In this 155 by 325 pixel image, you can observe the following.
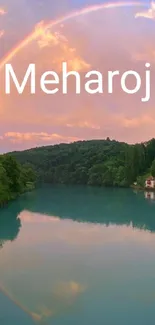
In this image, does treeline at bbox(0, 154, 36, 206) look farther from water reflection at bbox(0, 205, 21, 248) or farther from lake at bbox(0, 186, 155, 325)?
lake at bbox(0, 186, 155, 325)

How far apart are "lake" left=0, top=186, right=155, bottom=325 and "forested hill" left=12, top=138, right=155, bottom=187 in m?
29.2

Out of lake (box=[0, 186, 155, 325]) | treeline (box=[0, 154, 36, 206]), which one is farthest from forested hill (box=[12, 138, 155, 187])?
lake (box=[0, 186, 155, 325])

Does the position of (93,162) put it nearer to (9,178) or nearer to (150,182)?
(150,182)

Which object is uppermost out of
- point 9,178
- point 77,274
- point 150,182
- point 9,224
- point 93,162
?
point 9,178

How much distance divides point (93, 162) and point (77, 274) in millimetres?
49685

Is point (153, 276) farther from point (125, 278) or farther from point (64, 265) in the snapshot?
point (64, 265)

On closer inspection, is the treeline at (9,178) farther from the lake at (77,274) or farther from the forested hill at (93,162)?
the forested hill at (93,162)

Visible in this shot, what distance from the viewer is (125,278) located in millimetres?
8148

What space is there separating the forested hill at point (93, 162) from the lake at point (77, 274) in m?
29.2

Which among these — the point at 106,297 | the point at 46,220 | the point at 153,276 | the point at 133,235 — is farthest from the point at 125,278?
the point at 46,220

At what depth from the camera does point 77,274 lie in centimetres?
846

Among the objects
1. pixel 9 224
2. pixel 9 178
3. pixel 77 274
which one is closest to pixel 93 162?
pixel 9 178

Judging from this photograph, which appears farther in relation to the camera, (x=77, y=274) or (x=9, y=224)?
(x=9, y=224)

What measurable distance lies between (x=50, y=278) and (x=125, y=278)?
1.32 metres
